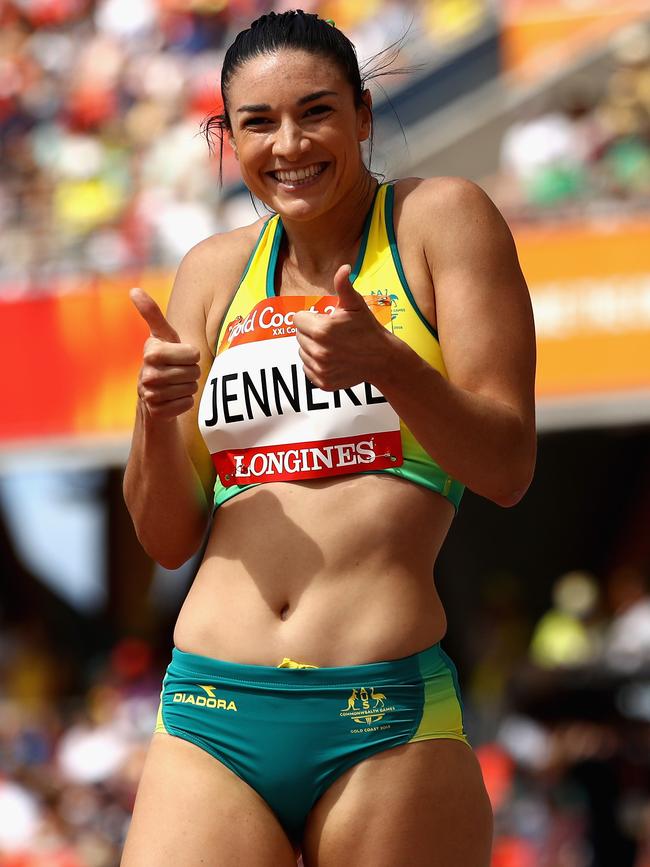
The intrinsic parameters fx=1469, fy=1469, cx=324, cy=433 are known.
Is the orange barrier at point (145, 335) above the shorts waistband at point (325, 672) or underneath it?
above

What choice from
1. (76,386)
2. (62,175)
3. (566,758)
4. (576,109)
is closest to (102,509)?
(62,175)

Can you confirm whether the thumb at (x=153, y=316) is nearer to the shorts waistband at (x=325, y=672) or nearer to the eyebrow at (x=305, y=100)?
the eyebrow at (x=305, y=100)

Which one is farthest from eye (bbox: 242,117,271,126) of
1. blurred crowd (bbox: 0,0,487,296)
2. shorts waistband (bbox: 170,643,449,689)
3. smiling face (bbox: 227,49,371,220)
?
blurred crowd (bbox: 0,0,487,296)

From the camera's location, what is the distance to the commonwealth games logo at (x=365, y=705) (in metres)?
1.98

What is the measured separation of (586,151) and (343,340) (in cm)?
718

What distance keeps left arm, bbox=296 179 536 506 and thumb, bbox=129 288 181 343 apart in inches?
10.8

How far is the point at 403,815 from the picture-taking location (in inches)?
76.1

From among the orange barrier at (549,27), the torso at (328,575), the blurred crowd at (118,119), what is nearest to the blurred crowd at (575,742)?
the blurred crowd at (118,119)

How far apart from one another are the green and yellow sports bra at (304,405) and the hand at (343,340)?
0.23 meters

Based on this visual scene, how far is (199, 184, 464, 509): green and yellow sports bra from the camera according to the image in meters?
2.06

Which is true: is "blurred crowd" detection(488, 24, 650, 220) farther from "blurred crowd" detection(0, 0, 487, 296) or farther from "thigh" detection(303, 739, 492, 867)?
"thigh" detection(303, 739, 492, 867)

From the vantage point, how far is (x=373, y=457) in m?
2.06

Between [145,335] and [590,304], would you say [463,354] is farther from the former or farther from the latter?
[145,335]

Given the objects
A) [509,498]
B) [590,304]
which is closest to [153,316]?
[509,498]
